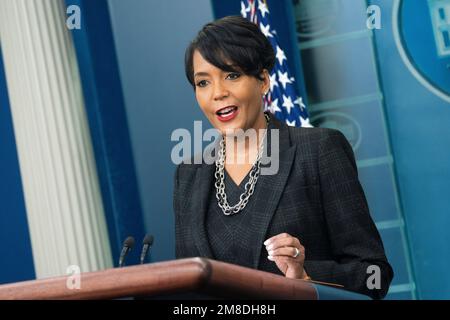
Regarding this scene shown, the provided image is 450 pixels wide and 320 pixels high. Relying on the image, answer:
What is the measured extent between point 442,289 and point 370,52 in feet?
4.44

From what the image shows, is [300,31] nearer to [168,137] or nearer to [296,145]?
[168,137]

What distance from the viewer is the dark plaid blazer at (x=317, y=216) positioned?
2.56 meters

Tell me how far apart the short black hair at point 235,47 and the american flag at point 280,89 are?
80.1 inches

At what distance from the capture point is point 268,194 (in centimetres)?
267

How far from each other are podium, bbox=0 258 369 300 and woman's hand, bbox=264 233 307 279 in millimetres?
229

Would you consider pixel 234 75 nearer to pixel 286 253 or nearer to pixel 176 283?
pixel 286 253

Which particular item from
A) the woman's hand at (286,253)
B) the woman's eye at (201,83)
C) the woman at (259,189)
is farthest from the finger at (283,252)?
the woman's eye at (201,83)

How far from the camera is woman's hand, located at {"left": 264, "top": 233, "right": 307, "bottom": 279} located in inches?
90.7

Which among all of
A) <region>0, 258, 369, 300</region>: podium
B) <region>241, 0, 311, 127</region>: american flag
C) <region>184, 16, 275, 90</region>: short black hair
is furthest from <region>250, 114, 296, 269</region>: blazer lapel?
<region>241, 0, 311, 127</region>: american flag

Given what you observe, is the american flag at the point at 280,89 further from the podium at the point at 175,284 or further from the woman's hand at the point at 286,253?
the podium at the point at 175,284

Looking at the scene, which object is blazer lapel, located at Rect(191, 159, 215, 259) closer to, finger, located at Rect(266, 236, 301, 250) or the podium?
finger, located at Rect(266, 236, 301, 250)

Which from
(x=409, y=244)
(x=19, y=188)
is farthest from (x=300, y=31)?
(x=19, y=188)

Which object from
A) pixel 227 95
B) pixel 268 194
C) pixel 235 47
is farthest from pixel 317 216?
pixel 235 47

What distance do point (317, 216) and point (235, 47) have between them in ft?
1.83
